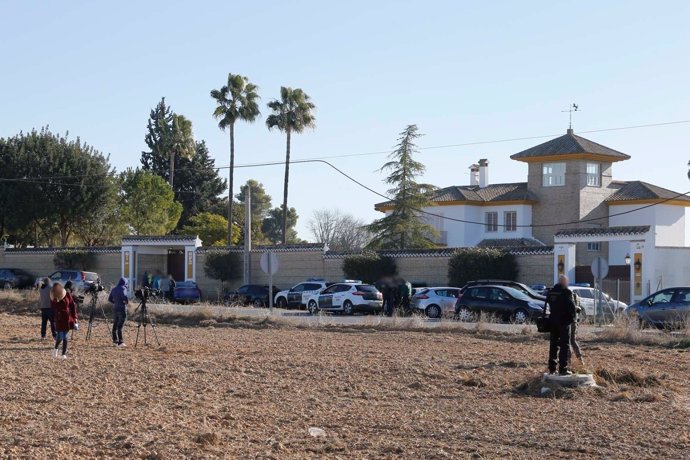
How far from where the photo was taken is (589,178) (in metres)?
65.0

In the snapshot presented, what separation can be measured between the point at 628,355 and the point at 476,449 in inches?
481

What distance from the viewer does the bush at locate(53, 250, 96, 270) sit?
60375 mm

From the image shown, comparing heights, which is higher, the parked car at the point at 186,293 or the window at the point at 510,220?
the window at the point at 510,220

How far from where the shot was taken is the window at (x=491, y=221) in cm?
6762

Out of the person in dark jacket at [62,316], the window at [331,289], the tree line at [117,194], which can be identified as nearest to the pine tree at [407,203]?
the tree line at [117,194]

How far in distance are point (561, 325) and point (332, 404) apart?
14.2 ft

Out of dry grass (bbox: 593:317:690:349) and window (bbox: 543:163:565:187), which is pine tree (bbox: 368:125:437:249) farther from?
dry grass (bbox: 593:317:690:349)

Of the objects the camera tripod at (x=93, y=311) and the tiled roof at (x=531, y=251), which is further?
the tiled roof at (x=531, y=251)

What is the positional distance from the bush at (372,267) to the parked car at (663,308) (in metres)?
19.5

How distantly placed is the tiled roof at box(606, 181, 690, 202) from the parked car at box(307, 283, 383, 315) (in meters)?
26.8

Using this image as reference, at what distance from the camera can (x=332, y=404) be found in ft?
49.5

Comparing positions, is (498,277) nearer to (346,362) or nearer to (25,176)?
(346,362)

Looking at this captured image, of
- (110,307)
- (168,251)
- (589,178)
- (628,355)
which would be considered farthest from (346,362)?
(589,178)

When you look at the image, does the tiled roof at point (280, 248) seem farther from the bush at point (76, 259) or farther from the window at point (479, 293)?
the window at point (479, 293)
